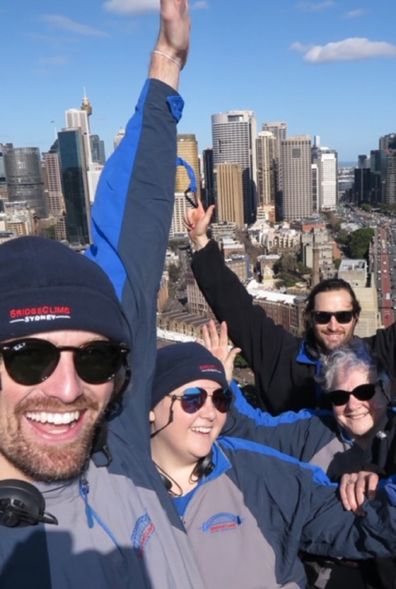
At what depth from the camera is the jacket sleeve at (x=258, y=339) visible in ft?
4.03

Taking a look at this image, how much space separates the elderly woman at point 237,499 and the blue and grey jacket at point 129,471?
0.48 feet

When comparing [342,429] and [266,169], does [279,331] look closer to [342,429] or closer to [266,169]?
[342,429]

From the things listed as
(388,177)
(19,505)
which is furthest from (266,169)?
(19,505)

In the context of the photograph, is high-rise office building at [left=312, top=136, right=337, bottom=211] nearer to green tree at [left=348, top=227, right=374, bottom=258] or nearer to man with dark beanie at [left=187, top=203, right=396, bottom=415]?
green tree at [left=348, top=227, right=374, bottom=258]

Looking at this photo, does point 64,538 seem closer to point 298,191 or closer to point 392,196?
point 298,191

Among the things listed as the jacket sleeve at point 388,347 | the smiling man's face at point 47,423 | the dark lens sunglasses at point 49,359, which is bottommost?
the jacket sleeve at point 388,347

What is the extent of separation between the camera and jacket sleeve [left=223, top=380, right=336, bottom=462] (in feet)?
3.11

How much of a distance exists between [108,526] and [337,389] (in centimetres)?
52

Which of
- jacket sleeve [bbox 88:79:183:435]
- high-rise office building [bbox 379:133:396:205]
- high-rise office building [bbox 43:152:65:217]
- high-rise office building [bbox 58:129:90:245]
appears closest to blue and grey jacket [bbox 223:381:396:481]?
jacket sleeve [bbox 88:79:183:435]

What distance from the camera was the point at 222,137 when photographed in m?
30.9

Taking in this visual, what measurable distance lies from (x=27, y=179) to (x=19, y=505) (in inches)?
1325

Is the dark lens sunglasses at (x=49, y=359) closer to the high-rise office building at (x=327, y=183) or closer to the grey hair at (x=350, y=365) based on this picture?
the grey hair at (x=350, y=365)

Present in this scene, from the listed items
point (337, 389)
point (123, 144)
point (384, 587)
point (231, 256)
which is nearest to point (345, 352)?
point (337, 389)

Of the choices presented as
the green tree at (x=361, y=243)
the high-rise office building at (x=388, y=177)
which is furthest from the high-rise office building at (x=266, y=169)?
the green tree at (x=361, y=243)
